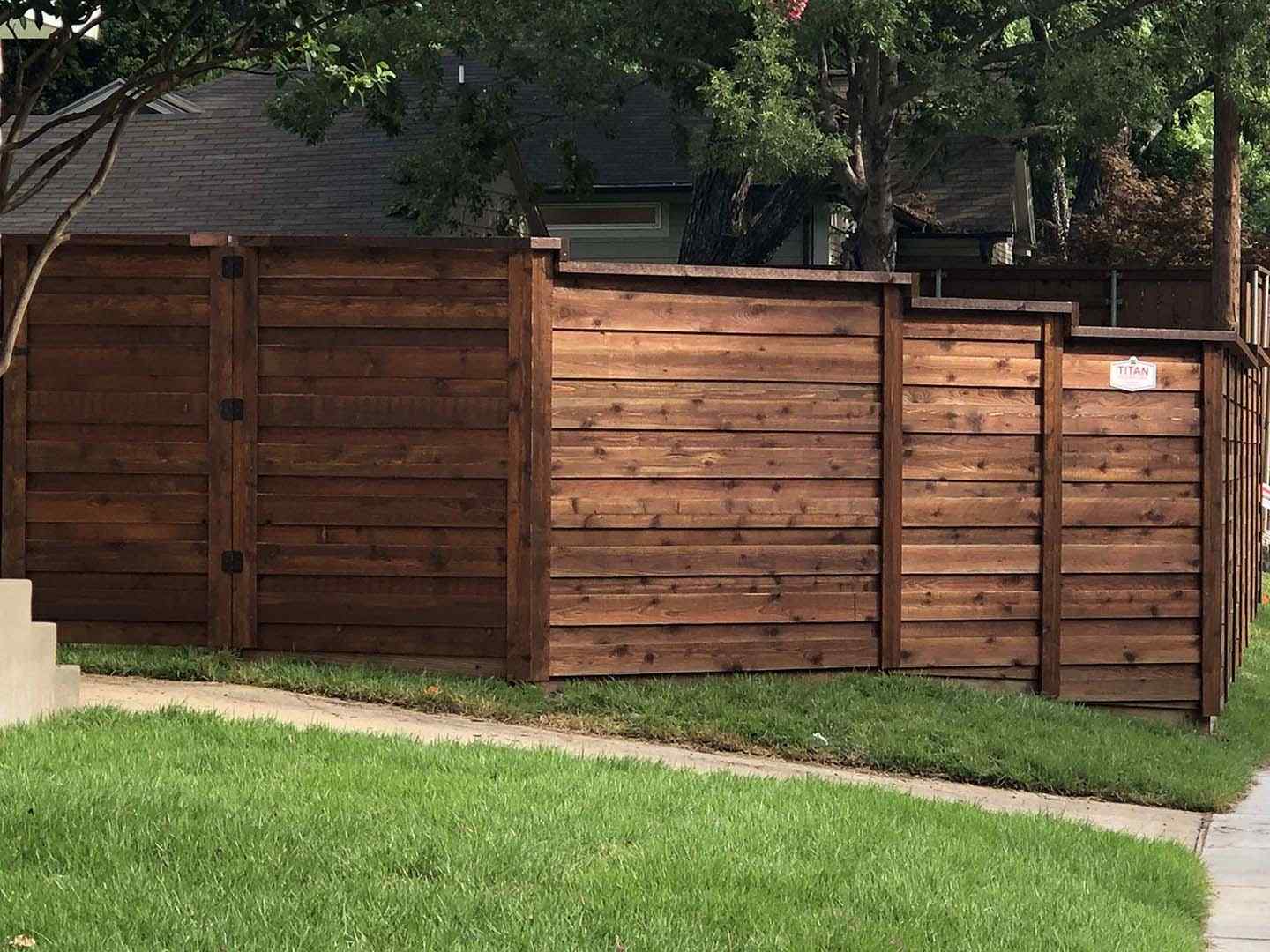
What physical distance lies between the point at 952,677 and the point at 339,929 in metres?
6.83

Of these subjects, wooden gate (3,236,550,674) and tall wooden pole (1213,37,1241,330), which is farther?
tall wooden pole (1213,37,1241,330)

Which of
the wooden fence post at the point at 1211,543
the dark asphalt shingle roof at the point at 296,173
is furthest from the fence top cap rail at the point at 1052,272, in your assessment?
the wooden fence post at the point at 1211,543

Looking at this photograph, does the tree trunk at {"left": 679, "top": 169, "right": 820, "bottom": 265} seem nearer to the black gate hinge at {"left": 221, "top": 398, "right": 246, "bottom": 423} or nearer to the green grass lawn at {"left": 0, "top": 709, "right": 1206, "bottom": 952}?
the black gate hinge at {"left": 221, "top": 398, "right": 246, "bottom": 423}

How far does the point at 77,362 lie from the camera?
10656mm

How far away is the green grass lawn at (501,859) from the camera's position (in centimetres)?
545

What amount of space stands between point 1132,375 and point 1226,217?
8.74 m

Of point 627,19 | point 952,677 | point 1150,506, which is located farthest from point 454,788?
point 627,19

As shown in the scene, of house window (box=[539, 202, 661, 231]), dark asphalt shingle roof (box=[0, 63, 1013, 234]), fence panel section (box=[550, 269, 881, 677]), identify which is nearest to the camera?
fence panel section (box=[550, 269, 881, 677])

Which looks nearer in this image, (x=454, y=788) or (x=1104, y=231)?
(x=454, y=788)

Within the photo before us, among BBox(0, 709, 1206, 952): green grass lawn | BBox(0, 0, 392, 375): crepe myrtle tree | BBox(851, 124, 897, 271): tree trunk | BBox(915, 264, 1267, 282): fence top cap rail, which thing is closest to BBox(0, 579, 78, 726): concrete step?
BBox(0, 709, 1206, 952): green grass lawn

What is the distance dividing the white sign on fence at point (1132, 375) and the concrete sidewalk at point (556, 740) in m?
3.30

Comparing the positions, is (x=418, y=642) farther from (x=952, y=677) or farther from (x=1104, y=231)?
(x=1104, y=231)

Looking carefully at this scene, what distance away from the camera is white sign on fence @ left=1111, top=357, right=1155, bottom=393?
472 inches

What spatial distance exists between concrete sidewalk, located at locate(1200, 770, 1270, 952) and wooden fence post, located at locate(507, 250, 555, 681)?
12.4ft
